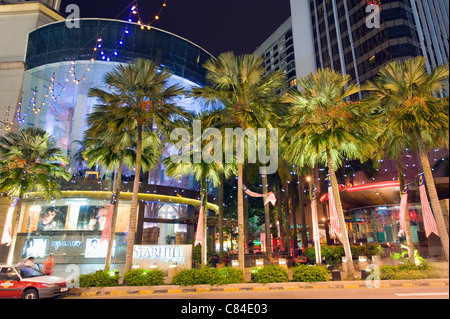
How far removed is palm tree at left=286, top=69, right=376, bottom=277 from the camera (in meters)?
13.4

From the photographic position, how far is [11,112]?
133ft

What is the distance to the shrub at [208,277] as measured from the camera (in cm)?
1219

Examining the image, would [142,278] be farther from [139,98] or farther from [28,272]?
[139,98]

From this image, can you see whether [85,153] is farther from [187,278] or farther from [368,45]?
[368,45]

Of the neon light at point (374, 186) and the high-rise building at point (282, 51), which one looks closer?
the neon light at point (374, 186)

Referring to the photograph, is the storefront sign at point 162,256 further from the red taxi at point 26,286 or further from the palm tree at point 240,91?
the palm tree at point 240,91

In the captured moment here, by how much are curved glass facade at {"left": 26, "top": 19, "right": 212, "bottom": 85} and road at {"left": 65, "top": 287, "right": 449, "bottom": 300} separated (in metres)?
38.1

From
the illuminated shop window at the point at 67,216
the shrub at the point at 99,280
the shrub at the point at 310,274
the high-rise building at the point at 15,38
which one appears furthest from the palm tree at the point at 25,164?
the high-rise building at the point at 15,38

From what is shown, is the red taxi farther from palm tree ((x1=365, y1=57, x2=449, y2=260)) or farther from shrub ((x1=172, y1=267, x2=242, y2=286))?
palm tree ((x1=365, y1=57, x2=449, y2=260))

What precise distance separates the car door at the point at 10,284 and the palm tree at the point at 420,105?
17.5 m

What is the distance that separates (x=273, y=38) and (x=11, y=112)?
258 ft

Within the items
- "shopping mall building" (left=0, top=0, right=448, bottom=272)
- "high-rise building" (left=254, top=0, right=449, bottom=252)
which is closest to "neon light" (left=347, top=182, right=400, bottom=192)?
"high-rise building" (left=254, top=0, right=449, bottom=252)

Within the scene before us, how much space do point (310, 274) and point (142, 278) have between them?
7471 millimetres
